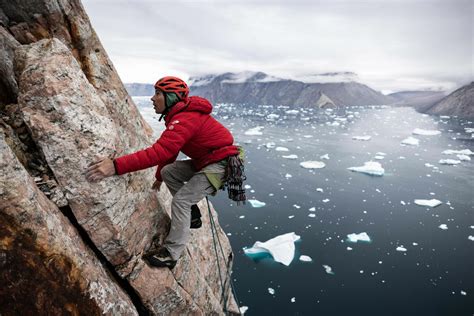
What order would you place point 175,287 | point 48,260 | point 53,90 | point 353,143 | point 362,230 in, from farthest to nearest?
point 353,143, point 362,230, point 175,287, point 53,90, point 48,260

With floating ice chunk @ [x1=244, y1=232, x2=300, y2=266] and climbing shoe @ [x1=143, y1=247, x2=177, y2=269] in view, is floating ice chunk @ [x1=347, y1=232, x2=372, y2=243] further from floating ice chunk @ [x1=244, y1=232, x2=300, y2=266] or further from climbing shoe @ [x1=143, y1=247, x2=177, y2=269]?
climbing shoe @ [x1=143, y1=247, x2=177, y2=269]

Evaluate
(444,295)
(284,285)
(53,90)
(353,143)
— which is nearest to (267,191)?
(284,285)

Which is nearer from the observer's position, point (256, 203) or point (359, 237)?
point (359, 237)

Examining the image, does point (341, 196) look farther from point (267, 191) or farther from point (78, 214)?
point (78, 214)

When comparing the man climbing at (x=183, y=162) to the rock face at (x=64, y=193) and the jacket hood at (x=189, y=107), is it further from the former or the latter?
the rock face at (x=64, y=193)

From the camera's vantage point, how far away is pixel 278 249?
1475 cm

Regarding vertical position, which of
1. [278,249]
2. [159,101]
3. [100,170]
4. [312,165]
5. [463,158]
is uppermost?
[159,101]

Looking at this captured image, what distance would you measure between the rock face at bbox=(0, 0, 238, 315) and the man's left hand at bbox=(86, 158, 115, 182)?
80mm

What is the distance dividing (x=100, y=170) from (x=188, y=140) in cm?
103

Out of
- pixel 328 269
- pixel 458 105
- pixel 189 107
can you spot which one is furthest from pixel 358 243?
pixel 458 105

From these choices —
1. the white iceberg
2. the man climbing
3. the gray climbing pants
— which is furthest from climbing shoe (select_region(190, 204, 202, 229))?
the white iceberg

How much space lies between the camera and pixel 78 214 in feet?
10.2

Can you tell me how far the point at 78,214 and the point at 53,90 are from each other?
1.40m

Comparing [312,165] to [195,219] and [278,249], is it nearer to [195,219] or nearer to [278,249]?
[278,249]
